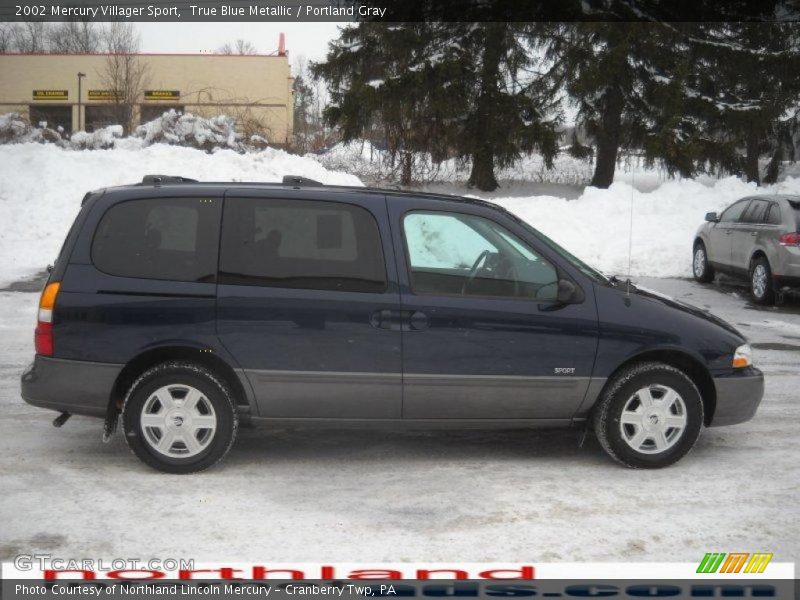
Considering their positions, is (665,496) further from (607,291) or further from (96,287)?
(96,287)

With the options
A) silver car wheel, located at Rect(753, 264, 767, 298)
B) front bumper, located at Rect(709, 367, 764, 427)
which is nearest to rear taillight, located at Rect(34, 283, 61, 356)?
front bumper, located at Rect(709, 367, 764, 427)

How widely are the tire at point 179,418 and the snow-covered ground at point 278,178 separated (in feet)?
30.6

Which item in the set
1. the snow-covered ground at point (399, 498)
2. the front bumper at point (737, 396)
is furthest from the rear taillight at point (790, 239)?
the front bumper at point (737, 396)

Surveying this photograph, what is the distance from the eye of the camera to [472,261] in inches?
223

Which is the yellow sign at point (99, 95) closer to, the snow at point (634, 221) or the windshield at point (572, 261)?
the snow at point (634, 221)

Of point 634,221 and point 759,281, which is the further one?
point 634,221

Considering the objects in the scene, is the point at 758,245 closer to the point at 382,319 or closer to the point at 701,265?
the point at 701,265

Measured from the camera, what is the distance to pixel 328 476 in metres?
5.47

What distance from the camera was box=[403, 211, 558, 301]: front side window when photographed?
5.52 meters

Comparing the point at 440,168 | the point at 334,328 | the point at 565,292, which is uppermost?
the point at 440,168

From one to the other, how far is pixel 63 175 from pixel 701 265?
12.8 meters

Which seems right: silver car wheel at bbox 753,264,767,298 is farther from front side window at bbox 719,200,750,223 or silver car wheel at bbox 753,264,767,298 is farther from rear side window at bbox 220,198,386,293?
A: rear side window at bbox 220,198,386,293

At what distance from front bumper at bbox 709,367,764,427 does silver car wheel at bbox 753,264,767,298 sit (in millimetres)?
7786

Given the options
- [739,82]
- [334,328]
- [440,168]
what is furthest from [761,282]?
[440,168]
